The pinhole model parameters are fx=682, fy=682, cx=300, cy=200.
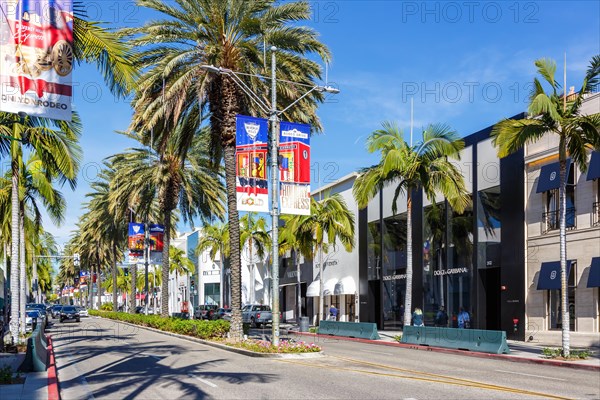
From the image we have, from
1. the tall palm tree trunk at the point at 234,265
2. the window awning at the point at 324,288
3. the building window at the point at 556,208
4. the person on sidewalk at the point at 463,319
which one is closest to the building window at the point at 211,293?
the window awning at the point at 324,288

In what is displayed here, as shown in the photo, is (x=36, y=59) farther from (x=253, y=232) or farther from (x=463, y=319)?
(x=253, y=232)

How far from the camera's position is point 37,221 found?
3794cm

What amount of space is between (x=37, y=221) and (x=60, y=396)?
26.3 m

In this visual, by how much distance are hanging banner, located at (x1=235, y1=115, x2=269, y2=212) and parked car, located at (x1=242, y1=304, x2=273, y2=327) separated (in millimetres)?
28158

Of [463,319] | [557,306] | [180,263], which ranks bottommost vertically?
[463,319]

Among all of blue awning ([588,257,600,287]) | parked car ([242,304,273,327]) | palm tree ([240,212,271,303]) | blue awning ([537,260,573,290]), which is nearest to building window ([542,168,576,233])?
blue awning ([537,260,573,290])

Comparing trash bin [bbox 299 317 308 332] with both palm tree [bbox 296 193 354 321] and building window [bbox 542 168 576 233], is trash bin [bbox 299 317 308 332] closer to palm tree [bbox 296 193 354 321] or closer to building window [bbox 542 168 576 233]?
palm tree [bbox 296 193 354 321]

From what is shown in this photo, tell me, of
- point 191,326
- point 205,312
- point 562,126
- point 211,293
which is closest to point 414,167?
point 562,126

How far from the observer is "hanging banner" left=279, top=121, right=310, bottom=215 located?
23.8 m

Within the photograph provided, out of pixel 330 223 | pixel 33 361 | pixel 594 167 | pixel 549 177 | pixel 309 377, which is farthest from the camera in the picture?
pixel 330 223

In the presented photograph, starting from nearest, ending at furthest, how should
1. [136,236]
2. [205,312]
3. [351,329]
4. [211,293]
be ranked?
[351,329]
[136,236]
[205,312]
[211,293]

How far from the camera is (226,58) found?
1085 inches

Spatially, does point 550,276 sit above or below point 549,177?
below

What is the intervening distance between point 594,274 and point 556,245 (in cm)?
333
